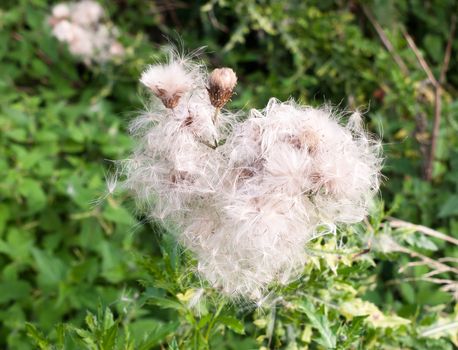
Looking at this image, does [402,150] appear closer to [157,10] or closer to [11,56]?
[157,10]

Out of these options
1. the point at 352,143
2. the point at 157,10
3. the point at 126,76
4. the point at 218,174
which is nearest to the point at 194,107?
the point at 218,174

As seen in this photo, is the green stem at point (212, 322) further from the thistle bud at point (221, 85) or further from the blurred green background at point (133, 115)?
the thistle bud at point (221, 85)

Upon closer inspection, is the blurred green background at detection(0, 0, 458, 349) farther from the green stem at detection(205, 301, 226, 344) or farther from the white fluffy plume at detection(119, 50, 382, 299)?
the white fluffy plume at detection(119, 50, 382, 299)

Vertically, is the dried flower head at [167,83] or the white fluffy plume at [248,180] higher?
the dried flower head at [167,83]

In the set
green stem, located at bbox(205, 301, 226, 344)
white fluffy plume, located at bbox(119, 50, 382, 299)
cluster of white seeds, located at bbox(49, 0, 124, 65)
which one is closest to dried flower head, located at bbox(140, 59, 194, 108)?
white fluffy plume, located at bbox(119, 50, 382, 299)

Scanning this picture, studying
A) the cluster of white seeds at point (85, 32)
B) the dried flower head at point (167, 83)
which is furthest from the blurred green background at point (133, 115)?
the dried flower head at point (167, 83)

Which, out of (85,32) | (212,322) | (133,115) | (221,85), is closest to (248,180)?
(221,85)
